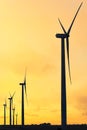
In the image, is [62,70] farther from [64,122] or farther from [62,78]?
[64,122]

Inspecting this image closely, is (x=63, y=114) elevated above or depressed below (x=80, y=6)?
below

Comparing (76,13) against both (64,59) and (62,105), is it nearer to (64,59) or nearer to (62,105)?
(64,59)

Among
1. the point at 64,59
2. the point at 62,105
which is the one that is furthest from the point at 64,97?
the point at 64,59

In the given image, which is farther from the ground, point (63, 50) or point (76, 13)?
point (76, 13)

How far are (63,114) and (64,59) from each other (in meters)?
9.57

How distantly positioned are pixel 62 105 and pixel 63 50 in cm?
1037

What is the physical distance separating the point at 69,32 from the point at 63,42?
2283 mm

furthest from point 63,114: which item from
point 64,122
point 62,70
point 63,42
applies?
point 63,42

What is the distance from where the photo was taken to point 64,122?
84.4m

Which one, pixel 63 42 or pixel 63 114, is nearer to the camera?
pixel 63 114

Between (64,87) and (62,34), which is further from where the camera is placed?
(62,34)

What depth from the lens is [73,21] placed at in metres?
90.8

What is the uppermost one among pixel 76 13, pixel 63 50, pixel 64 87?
pixel 76 13

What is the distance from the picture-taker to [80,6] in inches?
3430
